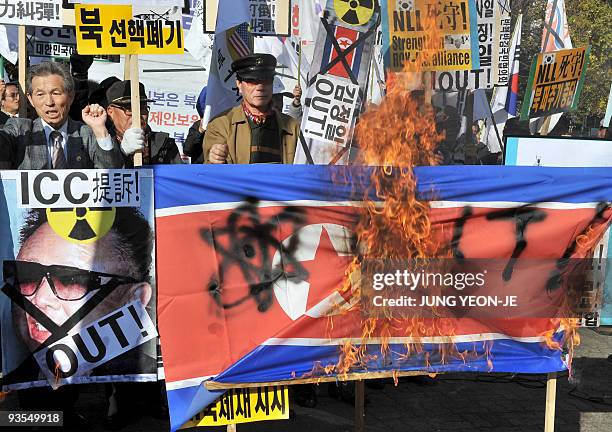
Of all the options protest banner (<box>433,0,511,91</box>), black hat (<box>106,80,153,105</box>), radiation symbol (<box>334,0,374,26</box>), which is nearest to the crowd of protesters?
black hat (<box>106,80,153,105</box>)

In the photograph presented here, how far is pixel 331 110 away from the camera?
21.8ft

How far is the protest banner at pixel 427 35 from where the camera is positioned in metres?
7.63

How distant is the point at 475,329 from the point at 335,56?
2993 mm

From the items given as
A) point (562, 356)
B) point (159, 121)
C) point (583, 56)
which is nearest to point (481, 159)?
point (583, 56)

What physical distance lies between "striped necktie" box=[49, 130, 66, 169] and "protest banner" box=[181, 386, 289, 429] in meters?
1.85

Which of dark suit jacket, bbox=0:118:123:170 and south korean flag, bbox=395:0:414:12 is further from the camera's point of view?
south korean flag, bbox=395:0:414:12

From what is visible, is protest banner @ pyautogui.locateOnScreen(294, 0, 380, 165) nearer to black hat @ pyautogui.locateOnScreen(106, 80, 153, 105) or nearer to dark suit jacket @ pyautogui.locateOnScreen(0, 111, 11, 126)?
black hat @ pyautogui.locateOnScreen(106, 80, 153, 105)

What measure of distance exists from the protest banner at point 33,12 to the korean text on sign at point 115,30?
1248 millimetres

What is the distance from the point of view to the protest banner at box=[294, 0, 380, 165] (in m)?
6.48

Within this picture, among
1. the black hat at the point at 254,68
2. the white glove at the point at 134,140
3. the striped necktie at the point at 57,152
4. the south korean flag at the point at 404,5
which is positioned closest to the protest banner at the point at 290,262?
the white glove at the point at 134,140

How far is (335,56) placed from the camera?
696 cm

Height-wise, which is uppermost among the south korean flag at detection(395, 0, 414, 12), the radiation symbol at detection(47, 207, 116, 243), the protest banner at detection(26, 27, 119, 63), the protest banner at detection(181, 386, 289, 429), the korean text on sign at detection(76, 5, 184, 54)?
the south korean flag at detection(395, 0, 414, 12)

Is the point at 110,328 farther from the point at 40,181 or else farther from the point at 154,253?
the point at 40,181

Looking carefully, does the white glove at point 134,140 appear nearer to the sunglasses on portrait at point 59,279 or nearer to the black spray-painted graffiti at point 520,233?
the sunglasses on portrait at point 59,279
